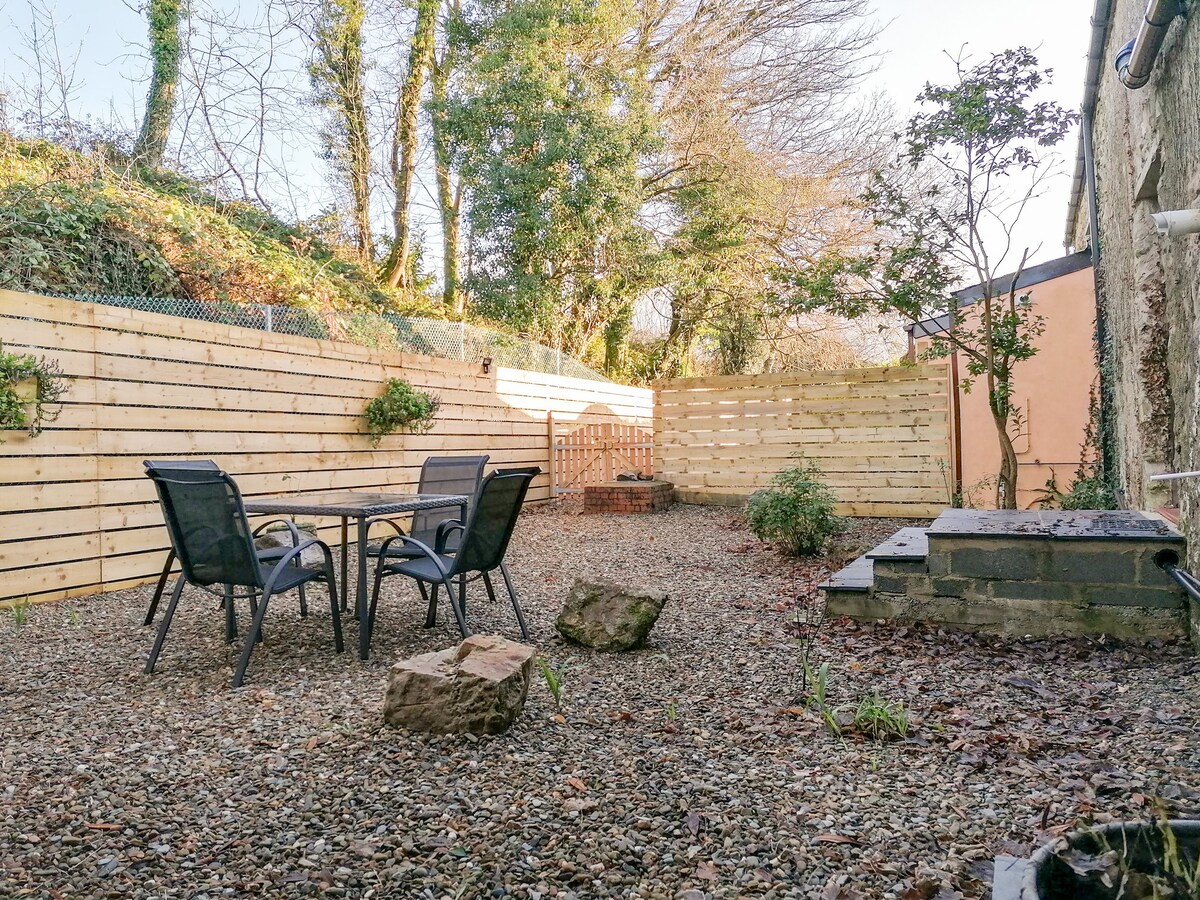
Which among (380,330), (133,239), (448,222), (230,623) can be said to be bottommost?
(230,623)

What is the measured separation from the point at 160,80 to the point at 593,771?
11.3m

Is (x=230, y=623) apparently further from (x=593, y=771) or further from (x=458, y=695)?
(x=593, y=771)

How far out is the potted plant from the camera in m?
1.18

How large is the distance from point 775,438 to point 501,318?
5.07 m

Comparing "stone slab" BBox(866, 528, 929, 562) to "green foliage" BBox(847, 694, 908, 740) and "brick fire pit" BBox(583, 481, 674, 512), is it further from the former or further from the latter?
"brick fire pit" BBox(583, 481, 674, 512)

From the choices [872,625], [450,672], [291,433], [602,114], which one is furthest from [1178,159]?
[602,114]

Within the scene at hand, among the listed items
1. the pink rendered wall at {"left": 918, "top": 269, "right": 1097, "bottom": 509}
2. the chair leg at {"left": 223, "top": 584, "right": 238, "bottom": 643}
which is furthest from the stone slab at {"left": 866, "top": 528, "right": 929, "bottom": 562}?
the chair leg at {"left": 223, "top": 584, "right": 238, "bottom": 643}

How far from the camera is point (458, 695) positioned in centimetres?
241

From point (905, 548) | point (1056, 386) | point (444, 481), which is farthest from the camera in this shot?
point (1056, 386)

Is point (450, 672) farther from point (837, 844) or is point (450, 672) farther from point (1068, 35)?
point (1068, 35)

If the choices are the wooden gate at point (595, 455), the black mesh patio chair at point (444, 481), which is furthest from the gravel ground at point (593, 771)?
the wooden gate at point (595, 455)

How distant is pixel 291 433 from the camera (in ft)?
20.7

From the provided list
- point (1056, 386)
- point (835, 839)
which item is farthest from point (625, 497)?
point (835, 839)

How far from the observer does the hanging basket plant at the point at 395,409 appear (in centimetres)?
708
